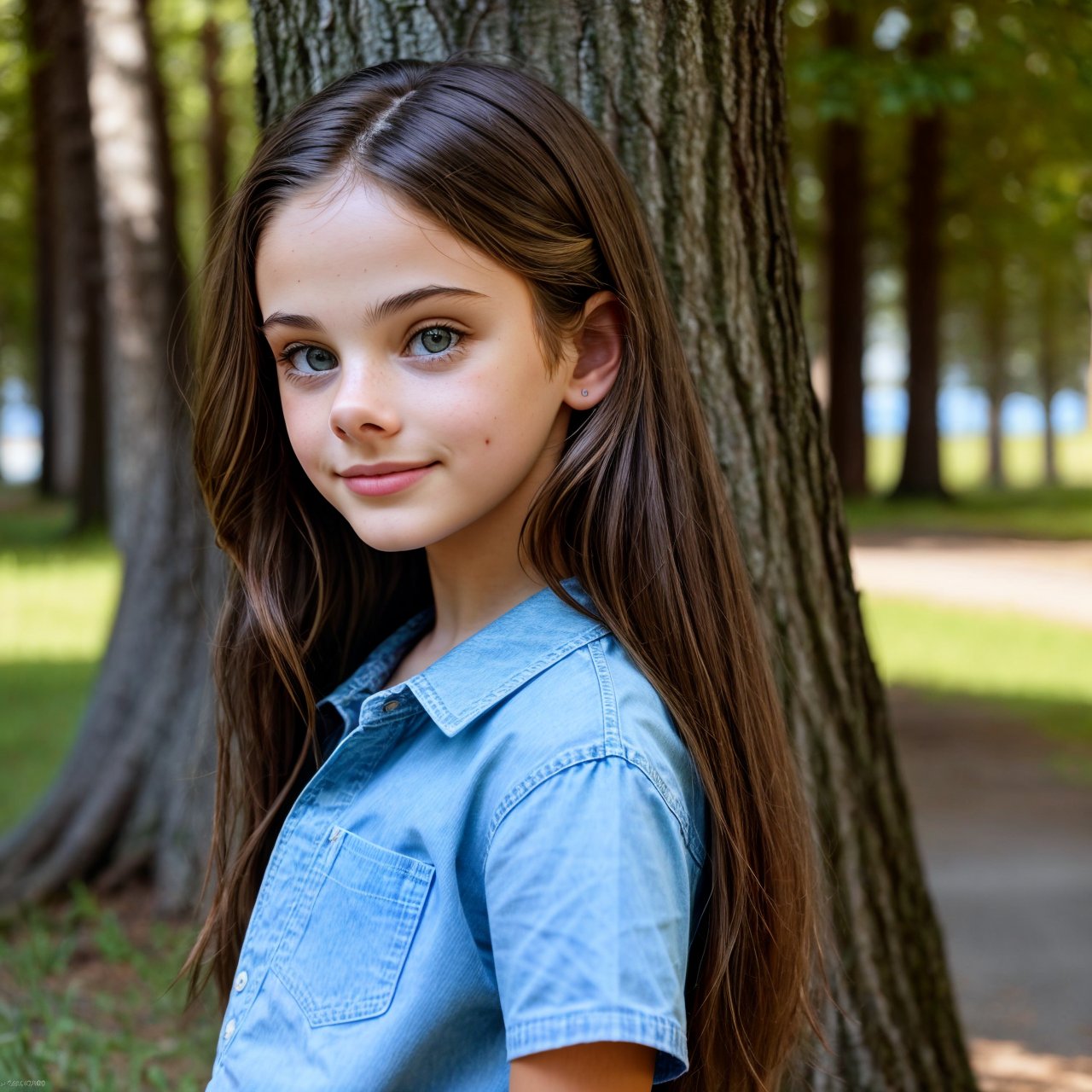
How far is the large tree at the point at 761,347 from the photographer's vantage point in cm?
214

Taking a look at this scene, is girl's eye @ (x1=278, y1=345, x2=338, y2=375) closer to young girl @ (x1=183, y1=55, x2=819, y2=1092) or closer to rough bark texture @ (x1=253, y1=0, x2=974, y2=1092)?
young girl @ (x1=183, y1=55, x2=819, y2=1092)

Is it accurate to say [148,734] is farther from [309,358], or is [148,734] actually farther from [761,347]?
[309,358]

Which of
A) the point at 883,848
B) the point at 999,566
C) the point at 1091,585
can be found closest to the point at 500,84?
the point at 883,848

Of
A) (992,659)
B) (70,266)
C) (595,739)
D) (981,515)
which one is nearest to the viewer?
(595,739)

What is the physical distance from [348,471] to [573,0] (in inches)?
40.1

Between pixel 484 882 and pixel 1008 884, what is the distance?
4192 mm

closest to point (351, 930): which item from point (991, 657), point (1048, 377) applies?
point (991, 657)

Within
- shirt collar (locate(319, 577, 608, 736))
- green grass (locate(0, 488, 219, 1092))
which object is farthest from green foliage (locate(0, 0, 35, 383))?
shirt collar (locate(319, 577, 608, 736))

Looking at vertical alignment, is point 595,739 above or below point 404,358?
below

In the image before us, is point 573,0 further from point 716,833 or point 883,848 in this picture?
point 883,848

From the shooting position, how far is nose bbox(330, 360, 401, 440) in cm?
147

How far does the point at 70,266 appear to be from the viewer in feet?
50.8

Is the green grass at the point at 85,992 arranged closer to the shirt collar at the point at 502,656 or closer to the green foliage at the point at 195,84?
the shirt collar at the point at 502,656

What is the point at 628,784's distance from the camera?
1.30m
